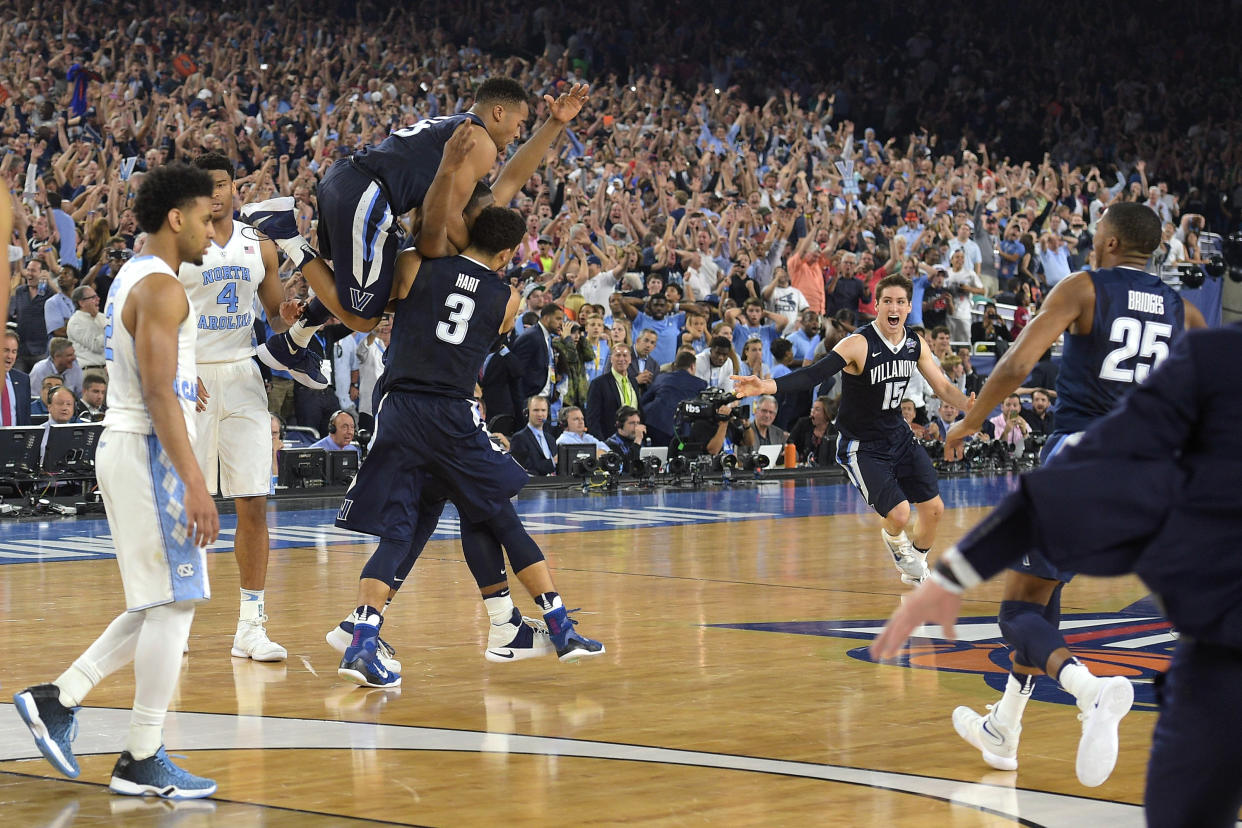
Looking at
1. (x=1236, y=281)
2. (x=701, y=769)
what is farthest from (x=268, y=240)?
(x=1236, y=281)

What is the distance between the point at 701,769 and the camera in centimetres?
517

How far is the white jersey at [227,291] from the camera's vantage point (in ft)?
24.5

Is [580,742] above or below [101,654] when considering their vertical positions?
below

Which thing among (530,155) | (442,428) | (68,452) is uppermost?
(530,155)

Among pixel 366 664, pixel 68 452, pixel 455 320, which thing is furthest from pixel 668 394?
pixel 366 664

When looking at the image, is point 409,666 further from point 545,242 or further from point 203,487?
point 545,242

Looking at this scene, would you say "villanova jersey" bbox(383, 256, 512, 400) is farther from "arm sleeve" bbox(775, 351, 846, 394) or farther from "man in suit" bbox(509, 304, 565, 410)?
"man in suit" bbox(509, 304, 565, 410)

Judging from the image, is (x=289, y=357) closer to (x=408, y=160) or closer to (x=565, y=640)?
(x=408, y=160)

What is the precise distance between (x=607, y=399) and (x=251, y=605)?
10071 millimetres

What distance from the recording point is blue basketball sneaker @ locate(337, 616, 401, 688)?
6.52 meters

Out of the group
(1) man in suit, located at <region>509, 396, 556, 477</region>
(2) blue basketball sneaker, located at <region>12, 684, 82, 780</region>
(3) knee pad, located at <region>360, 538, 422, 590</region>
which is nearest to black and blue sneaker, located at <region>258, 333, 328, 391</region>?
(3) knee pad, located at <region>360, 538, 422, 590</region>

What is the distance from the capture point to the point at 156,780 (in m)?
4.78

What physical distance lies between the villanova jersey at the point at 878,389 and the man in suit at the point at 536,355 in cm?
625

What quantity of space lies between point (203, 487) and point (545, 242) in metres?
14.3
